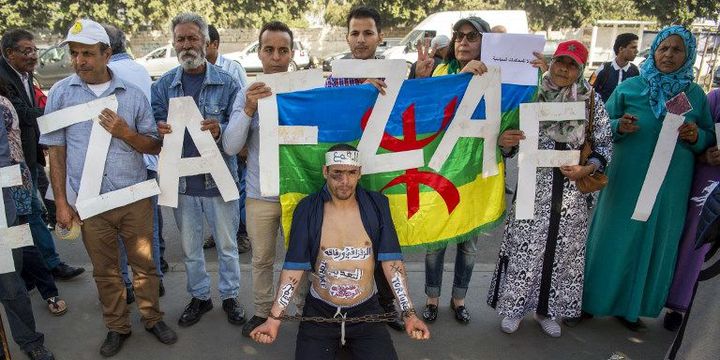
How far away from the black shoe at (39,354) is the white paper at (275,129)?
160 cm

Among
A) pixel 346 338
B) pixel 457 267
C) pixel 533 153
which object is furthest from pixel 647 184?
pixel 346 338

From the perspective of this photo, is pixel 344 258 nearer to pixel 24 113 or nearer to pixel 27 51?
pixel 24 113

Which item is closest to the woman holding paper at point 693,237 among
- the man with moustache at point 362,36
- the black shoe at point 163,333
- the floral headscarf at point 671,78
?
the floral headscarf at point 671,78

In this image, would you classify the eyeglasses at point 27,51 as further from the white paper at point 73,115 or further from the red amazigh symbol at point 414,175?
the red amazigh symbol at point 414,175

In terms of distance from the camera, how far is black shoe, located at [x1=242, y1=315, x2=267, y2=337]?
3.18 metres

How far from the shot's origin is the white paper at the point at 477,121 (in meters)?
2.93

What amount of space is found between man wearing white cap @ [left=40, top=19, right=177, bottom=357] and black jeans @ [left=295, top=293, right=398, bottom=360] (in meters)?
1.05

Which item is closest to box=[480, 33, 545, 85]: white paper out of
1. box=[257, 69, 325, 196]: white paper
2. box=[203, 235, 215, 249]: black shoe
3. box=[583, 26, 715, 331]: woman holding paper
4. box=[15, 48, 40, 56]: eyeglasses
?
box=[583, 26, 715, 331]: woman holding paper

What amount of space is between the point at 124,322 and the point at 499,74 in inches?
109

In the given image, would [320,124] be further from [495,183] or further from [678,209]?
[678,209]

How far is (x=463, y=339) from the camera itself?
10.4 feet

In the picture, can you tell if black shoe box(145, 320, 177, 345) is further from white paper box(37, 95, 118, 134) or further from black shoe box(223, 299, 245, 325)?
white paper box(37, 95, 118, 134)

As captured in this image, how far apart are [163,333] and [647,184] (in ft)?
10.4

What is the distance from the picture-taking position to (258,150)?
298 centimetres
